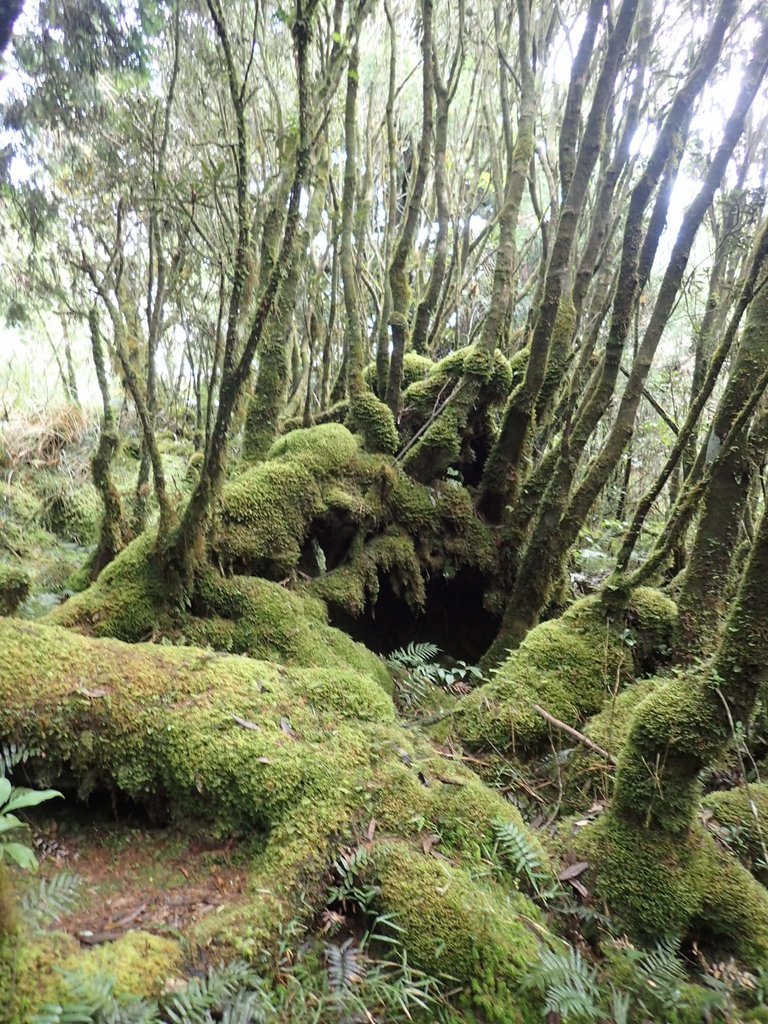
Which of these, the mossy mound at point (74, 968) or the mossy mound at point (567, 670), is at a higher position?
the mossy mound at point (567, 670)

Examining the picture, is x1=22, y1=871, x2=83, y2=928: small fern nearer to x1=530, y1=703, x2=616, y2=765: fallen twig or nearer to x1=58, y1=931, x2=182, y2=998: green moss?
x1=58, y1=931, x2=182, y2=998: green moss

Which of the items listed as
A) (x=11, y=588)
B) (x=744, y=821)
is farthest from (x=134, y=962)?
(x=744, y=821)

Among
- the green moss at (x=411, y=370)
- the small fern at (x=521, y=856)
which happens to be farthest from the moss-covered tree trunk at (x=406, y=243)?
the small fern at (x=521, y=856)

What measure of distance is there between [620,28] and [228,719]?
555 cm

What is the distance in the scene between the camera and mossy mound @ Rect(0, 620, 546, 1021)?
2250 millimetres

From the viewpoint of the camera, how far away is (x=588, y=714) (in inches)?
168

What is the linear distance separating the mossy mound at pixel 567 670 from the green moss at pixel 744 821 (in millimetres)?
822

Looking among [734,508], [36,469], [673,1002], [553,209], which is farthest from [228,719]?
[36,469]

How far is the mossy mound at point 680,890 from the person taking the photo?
2654 mm

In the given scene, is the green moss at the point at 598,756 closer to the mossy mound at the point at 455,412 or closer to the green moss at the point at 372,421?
the mossy mound at the point at 455,412

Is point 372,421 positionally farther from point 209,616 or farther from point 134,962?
point 134,962

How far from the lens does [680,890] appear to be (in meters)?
2.70

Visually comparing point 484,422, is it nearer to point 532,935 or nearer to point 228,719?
point 228,719

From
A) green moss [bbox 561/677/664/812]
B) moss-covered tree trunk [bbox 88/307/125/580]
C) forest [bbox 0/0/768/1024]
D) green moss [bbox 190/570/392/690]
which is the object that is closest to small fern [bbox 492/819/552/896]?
forest [bbox 0/0/768/1024]
